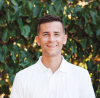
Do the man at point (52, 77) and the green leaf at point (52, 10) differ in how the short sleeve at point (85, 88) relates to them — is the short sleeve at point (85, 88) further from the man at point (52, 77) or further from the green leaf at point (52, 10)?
the green leaf at point (52, 10)

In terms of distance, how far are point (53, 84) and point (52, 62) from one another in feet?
0.50

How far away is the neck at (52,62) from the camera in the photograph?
3.67ft

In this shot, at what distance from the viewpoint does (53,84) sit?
1.06 metres

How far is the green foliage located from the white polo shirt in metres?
0.50

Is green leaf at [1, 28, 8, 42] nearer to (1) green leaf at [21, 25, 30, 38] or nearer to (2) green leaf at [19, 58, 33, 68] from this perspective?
(1) green leaf at [21, 25, 30, 38]

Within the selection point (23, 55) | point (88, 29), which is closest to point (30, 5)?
point (23, 55)

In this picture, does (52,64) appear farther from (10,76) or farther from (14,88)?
(10,76)

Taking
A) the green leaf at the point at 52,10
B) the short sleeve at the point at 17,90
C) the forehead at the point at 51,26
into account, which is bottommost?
the short sleeve at the point at 17,90

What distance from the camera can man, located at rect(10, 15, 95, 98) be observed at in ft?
3.49

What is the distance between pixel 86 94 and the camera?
1.08 m

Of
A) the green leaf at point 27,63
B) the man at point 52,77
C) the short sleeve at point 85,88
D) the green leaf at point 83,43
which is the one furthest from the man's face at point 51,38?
the green leaf at point 83,43

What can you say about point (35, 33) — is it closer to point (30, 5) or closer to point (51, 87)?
point (30, 5)

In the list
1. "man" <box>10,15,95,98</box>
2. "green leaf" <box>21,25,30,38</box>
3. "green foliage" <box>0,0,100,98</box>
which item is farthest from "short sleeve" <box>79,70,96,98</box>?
"green leaf" <box>21,25,30,38</box>

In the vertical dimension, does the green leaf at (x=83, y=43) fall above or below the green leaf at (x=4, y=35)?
below
